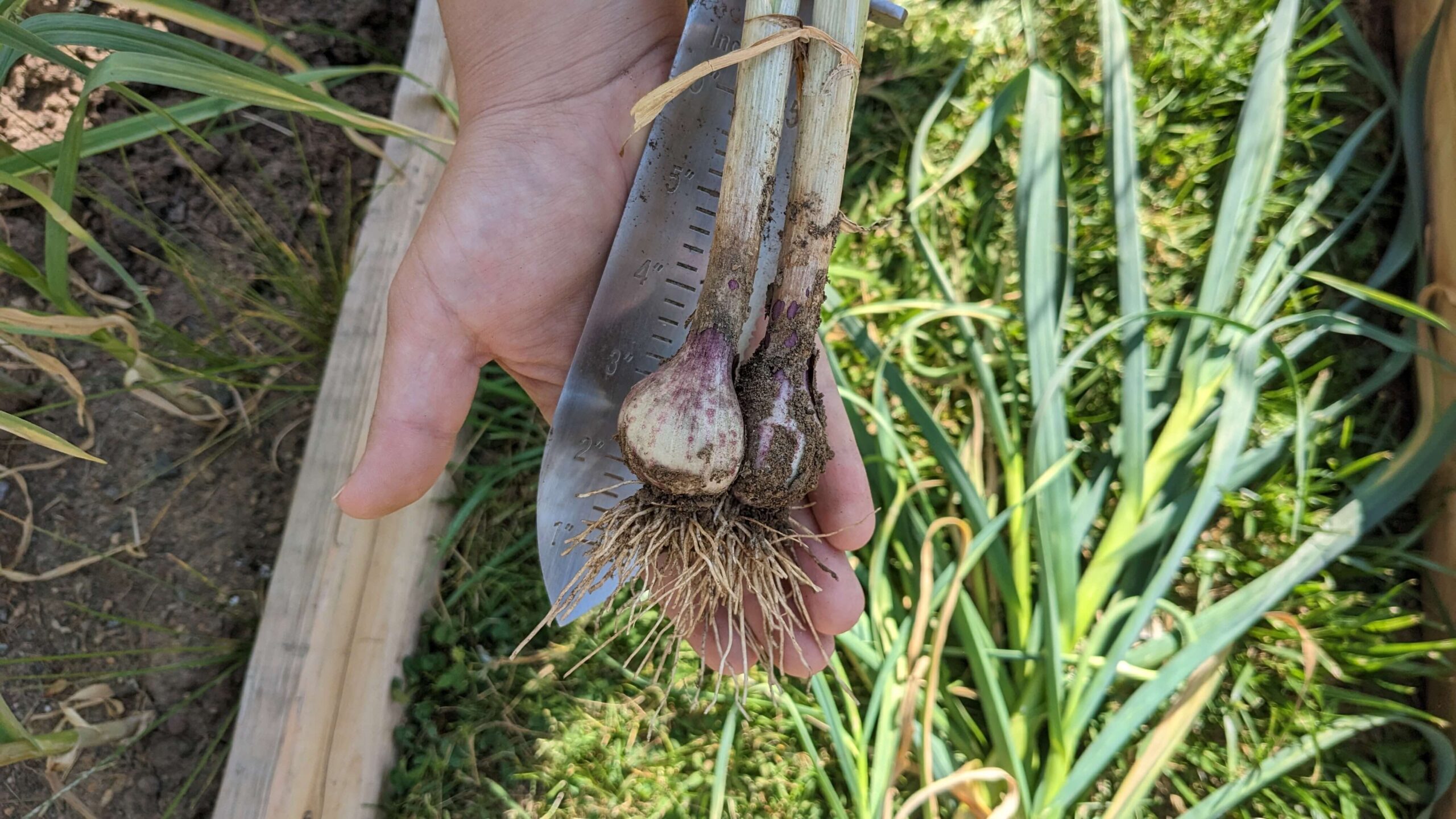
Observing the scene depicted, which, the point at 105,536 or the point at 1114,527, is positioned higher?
the point at 1114,527

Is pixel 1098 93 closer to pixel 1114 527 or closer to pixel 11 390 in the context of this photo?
pixel 1114 527

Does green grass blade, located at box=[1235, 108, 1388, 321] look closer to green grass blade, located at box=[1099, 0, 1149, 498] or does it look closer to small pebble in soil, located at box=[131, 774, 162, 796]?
green grass blade, located at box=[1099, 0, 1149, 498]

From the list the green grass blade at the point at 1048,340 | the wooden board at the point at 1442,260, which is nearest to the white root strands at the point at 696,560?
the green grass blade at the point at 1048,340

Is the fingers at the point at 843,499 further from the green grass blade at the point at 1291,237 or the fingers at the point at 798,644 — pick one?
the green grass blade at the point at 1291,237

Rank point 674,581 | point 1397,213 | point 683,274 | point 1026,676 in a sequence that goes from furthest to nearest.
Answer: point 1397,213 → point 1026,676 → point 683,274 → point 674,581

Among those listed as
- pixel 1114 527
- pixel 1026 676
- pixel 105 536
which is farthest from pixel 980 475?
pixel 105 536

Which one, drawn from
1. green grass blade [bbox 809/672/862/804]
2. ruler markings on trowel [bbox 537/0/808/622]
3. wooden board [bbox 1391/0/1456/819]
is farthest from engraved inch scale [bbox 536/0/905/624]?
wooden board [bbox 1391/0/1456/819]
